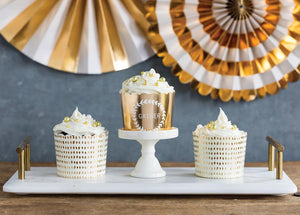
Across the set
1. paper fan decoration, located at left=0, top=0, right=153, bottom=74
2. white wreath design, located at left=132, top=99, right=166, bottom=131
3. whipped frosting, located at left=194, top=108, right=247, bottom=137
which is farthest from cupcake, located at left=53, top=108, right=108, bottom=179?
paper fan decoration, located at left=0, top=0, right=153, bottom=74

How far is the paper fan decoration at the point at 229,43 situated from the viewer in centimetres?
152

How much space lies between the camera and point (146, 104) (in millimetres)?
1202

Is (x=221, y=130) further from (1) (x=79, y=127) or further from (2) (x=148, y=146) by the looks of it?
(1) (x=79, y=127)

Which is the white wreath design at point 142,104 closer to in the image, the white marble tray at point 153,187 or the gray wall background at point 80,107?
the white marble tray at point 153,187

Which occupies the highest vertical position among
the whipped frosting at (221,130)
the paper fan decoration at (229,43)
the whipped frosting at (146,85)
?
the paper fan decoration at (229,43)

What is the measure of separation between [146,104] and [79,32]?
512 mm

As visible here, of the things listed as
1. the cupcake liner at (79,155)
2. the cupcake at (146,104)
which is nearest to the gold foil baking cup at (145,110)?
the cupcake at (146,104)

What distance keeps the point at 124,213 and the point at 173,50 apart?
0.71 m

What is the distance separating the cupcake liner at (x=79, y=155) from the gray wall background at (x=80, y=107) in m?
0.39

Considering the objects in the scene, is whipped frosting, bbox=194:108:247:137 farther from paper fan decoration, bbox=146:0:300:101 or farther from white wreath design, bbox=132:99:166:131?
paper fan decoration, bbox=146:0:300:101

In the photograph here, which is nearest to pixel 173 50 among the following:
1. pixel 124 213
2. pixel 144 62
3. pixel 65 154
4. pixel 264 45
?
pixel 144 62

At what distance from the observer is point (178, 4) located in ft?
4.99

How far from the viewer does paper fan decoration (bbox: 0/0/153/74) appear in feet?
5.08

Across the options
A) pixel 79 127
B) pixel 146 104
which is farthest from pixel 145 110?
pixel 79 127
